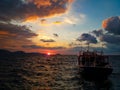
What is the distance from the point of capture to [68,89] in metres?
44.7

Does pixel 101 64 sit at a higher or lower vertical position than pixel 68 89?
higher

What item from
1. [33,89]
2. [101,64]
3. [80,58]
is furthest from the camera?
[80,58]

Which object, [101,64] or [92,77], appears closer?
[92,77]

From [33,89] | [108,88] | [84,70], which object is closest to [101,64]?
[84,70]

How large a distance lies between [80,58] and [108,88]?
25.7 metres

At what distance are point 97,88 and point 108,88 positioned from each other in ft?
7.99

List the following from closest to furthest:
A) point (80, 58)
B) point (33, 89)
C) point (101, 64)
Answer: point (33, 89) < point (101, 64) < point (80, 58)

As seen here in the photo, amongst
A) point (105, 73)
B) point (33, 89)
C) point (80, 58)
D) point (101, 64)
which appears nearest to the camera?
point (33, 89)

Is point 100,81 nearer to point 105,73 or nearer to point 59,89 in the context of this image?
point 105,73

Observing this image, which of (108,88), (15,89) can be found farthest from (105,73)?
(15,89)

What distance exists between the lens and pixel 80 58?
7119cm

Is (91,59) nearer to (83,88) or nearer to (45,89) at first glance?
(83,88)

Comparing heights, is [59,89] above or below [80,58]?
below

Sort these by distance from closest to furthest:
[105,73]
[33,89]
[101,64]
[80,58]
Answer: [33,89] → [105,73] → [101,64] → [80,58]
